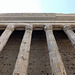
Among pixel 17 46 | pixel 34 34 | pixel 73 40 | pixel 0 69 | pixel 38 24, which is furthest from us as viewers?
pixel 34 34

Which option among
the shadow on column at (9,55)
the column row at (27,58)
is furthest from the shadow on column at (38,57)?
the column row at (27,58)

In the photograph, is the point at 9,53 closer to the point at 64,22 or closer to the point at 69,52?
the point at 69,52

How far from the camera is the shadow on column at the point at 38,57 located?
459cm

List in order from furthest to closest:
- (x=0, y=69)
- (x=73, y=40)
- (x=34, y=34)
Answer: (x=34, y=34), (x=0, y=69), (x=73, y=40)

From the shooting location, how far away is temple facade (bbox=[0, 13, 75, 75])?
4446 millimetres

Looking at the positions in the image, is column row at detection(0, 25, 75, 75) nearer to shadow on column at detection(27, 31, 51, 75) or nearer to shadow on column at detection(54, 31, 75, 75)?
shadow on column at detection(27, 31, 51, 75)

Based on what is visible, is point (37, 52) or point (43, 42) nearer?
point (37, 52)

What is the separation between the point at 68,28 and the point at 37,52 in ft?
9.39

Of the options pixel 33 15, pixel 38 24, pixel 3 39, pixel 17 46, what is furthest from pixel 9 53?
pixel 33 15

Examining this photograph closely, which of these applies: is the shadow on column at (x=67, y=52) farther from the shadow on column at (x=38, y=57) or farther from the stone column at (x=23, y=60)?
the stone column at (x=23, y=60)

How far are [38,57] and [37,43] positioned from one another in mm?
1458

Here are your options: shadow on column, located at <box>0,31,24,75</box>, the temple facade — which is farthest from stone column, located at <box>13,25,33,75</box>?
shadow on column, located at <box>0,31,24,75</box>

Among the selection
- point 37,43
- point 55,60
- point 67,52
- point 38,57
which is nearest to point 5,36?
point 38,57

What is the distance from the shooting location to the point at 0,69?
478 centimetres
